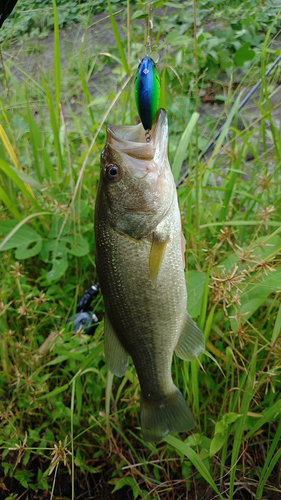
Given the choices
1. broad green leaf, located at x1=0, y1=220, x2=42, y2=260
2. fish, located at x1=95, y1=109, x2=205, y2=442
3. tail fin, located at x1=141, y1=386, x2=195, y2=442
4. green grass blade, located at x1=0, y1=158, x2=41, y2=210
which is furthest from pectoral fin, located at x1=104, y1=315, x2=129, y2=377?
green grass blade, located at x1=0, y1=158, x2=41, y2=210

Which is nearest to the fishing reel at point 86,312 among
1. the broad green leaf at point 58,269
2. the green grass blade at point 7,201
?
the broad green leaf at point 58,269

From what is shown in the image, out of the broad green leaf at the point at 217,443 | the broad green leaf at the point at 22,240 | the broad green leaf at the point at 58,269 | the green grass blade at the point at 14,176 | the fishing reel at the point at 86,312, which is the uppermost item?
the green grass blade at the point at 14,176

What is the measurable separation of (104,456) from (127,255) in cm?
118

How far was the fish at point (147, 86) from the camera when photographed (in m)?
0.85

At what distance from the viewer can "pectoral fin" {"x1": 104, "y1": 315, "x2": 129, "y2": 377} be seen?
1.23 metres

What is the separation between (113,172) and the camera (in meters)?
1.16

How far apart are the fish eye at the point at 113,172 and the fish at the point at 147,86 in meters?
0.28

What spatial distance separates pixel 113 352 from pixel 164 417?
313 millimetres

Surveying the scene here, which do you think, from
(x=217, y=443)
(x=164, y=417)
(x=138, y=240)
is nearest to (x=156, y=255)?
(x=138, y=240)

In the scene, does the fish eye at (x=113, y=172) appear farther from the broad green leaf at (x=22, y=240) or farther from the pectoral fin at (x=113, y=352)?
the broad green leaf at (x=22, y=240)

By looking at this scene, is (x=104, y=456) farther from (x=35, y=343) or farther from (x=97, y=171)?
(x=97, y=171)

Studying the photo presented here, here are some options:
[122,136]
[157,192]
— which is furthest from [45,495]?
[122,136]

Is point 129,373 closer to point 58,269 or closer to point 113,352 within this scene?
point 113,352

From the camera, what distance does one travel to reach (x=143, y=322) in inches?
47.0
